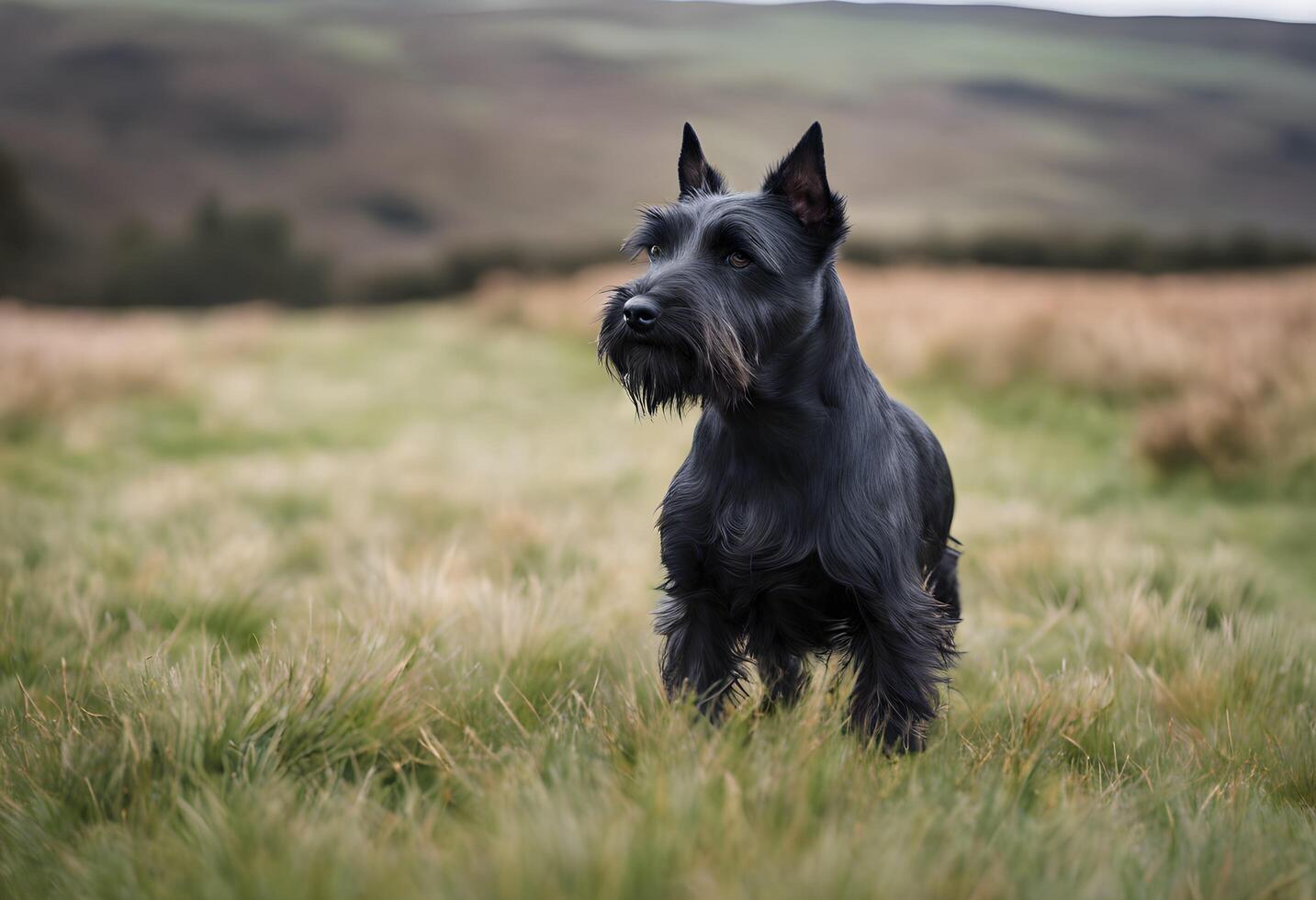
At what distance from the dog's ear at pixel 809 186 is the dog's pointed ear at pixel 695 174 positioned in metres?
0.44

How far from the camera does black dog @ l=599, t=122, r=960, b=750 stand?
117 inches

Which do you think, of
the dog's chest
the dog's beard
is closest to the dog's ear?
the dog's beard

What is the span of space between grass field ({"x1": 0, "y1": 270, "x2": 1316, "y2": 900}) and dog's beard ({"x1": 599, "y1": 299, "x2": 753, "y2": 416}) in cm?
96

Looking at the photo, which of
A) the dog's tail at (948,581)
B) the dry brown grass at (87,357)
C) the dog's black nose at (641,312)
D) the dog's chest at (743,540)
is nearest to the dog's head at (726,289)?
the dog's black nose at (641,312)

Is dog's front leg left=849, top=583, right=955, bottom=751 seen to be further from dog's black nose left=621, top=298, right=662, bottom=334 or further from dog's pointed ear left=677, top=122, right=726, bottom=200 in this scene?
dog's pointed ear left=677, top=122, right=726, bottom=200

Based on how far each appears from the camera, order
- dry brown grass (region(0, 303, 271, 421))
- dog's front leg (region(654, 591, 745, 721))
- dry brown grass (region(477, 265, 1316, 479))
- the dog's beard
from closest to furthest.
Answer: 1. the dog's beard
2. dog's front leg (region(654, 591, 745, 721))
3. dry brown grass (region(477, 265, 1316, 479))
4. dry brown grass (region(0, 303, 271, 421))

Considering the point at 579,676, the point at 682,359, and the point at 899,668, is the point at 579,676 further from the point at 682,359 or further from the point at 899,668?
the point at 682,359

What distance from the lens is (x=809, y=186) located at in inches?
126

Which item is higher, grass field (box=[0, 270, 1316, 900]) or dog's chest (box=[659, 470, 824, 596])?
dog's chest (box=[659, 470, 824, 596])

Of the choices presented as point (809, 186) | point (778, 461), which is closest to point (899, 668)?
point (778, 461)

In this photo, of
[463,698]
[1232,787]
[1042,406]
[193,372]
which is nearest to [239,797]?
[463,698]

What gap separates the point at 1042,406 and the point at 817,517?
843cm

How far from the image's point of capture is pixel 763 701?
3.40 meters

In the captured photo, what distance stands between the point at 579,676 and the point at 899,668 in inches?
46.6
